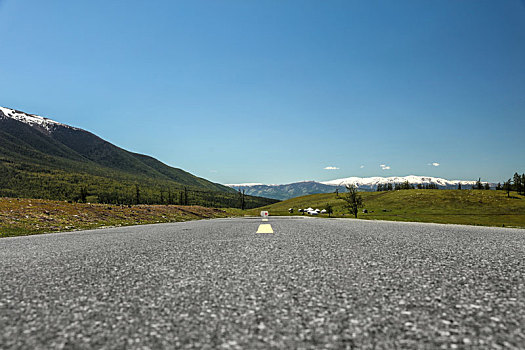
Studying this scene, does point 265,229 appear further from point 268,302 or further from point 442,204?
point 442,204

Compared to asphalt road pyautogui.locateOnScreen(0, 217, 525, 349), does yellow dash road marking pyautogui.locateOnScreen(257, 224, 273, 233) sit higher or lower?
lower

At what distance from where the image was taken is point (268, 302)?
4516 millimetres

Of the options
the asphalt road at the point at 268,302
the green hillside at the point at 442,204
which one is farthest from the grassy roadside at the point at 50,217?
the green hillside at the point at 442,204

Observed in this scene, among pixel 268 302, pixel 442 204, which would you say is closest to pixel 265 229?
pixel 268 302

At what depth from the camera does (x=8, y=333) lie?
3557mm

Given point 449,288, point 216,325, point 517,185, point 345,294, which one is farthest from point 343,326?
point 517,185

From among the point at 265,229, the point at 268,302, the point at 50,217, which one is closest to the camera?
the point at 268,302

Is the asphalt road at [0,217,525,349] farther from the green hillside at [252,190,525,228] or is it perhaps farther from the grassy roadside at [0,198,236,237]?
the green hillside at [252,190,525,228]

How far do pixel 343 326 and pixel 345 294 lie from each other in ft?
4.13

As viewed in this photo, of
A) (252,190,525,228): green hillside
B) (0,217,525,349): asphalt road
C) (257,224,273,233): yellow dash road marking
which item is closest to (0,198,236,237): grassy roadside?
(257,224,273,233): yellow dash road marking

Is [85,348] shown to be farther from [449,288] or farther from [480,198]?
[480,198]

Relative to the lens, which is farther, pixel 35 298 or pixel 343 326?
pixel 35 298

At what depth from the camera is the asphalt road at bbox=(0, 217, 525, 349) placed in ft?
11.0

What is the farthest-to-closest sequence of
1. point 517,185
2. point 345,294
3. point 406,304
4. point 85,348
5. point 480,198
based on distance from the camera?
1. point 517,185
2. point 480,198
3. point 345,294
4. point 406,304
5. point 85,348
